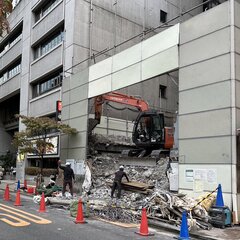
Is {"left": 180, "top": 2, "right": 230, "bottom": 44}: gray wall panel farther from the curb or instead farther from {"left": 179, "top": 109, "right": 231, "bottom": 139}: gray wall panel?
the curb

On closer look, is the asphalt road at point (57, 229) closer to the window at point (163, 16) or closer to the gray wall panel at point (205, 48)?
the gray wall panel at point (205, 48)

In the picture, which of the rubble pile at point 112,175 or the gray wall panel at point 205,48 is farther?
the rubble pile at point 112,175

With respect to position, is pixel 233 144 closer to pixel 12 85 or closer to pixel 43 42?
pixel 43 42

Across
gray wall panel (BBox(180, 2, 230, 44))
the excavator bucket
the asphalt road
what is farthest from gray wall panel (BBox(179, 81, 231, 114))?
the excavator bucket

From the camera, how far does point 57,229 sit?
10852mm

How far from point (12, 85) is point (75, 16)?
15.0m

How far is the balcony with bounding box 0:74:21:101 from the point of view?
128ft

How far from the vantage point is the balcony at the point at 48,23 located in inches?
1206

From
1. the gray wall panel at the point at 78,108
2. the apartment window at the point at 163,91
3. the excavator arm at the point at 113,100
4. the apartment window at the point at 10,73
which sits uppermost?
the apartment window at the point at 10,73

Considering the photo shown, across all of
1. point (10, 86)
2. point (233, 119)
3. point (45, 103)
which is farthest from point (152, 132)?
point (10, 86)

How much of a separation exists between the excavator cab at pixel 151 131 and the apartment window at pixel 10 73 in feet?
68.6

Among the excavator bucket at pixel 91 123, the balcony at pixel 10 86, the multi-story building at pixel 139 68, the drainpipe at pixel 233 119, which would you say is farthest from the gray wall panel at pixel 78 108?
the balcony at pixel 10 86

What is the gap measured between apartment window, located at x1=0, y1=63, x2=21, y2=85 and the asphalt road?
28.4 metres

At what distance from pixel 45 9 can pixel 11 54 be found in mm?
8859
